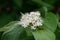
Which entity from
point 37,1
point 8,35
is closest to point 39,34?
point 8,35

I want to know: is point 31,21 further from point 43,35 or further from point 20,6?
point 20,6

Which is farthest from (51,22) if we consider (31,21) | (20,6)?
(20,6)

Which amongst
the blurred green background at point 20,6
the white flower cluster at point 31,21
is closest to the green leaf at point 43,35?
the white flower cluster at point 31,21

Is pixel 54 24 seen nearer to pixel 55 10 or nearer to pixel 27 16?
pixel 27 16

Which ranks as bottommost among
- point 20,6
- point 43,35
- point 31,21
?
point 43,35

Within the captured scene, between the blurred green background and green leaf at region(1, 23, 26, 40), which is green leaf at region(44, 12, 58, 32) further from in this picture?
the blurred green background

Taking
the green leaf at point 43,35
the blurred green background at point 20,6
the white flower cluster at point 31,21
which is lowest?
the green leaf at point 43,35

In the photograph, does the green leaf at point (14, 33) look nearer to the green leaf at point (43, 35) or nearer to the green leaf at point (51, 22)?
the green leaf at point (43, 35)

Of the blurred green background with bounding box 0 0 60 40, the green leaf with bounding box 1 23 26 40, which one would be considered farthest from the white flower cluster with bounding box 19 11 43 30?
the blurred green background with bounding box 0 0 60 40
